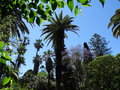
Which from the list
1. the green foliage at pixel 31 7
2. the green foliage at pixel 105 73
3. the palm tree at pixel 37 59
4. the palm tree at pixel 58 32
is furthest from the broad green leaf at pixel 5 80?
the palm tree at pixel 37 59

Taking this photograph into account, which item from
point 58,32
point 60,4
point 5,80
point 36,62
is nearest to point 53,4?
point 60,4

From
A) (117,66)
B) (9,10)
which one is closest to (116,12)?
(117,66)

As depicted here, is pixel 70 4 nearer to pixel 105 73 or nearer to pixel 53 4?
pixel 53 4

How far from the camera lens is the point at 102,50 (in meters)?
50.8

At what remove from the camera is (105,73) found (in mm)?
21969

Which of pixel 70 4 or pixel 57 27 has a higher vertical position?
pixel 57 27

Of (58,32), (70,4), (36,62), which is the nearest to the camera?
(70,4)

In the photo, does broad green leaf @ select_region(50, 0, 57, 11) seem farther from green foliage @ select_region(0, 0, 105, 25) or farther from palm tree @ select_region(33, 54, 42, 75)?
palm tree @ select_region(33, 54, 42, 75)

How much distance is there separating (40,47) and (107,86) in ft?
131

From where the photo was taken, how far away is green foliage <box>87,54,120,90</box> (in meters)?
20.8

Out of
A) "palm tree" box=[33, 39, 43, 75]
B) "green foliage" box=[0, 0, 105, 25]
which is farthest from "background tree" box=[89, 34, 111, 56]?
"green foliage" box=[0, 0, 105, 25]

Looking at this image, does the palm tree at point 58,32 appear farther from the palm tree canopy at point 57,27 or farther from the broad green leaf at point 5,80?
the broad green leaf at point 5,80

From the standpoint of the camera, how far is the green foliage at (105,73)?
2079 cm

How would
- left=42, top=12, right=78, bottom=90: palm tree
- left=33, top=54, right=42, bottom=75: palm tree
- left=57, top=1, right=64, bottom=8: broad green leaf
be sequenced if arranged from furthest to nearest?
left=33, top=54, right=42, bottom=75: palm tree
left=42, top=12, right=78, bottom=90: palm tree
left=57, top=1, right=64, bottom=8: broad green leaf
